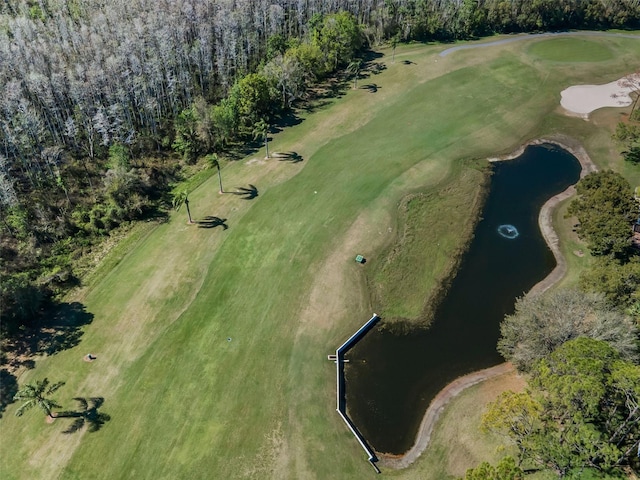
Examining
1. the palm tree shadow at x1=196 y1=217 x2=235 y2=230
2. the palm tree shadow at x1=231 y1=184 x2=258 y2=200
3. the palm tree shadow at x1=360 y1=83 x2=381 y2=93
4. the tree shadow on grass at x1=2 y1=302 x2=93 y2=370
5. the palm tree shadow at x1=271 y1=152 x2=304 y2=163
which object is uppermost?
the palm tree shadow at x1=360 y1=83 x2=381 y2=93

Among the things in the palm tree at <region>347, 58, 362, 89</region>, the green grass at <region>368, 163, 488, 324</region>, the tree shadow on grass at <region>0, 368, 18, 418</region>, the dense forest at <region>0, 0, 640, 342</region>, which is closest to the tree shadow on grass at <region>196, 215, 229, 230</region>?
the dense forest at <region>0, 0, 640, 342</region>

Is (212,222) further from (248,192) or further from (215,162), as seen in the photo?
(215,162)

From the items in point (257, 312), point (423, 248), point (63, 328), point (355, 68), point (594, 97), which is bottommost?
point (63, 328)

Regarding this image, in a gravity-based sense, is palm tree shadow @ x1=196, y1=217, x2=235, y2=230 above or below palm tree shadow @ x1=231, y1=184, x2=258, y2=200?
below

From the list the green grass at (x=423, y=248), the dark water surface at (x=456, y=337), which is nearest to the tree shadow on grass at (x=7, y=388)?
the dark water surface at (x=456, y=337)

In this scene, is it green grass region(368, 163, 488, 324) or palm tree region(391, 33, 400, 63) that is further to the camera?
palm tree region(391, 33, 400, 63)

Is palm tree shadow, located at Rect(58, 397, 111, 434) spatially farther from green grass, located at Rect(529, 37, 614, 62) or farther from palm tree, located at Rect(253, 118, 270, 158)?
green grass, located at Rect(529, 37, 614, 62)

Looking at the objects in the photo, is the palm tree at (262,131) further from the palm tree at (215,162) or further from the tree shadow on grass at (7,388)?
the tree shadow on grass at (7,388)

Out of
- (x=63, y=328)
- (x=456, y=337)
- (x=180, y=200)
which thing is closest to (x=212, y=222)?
(x=180, y=200)
